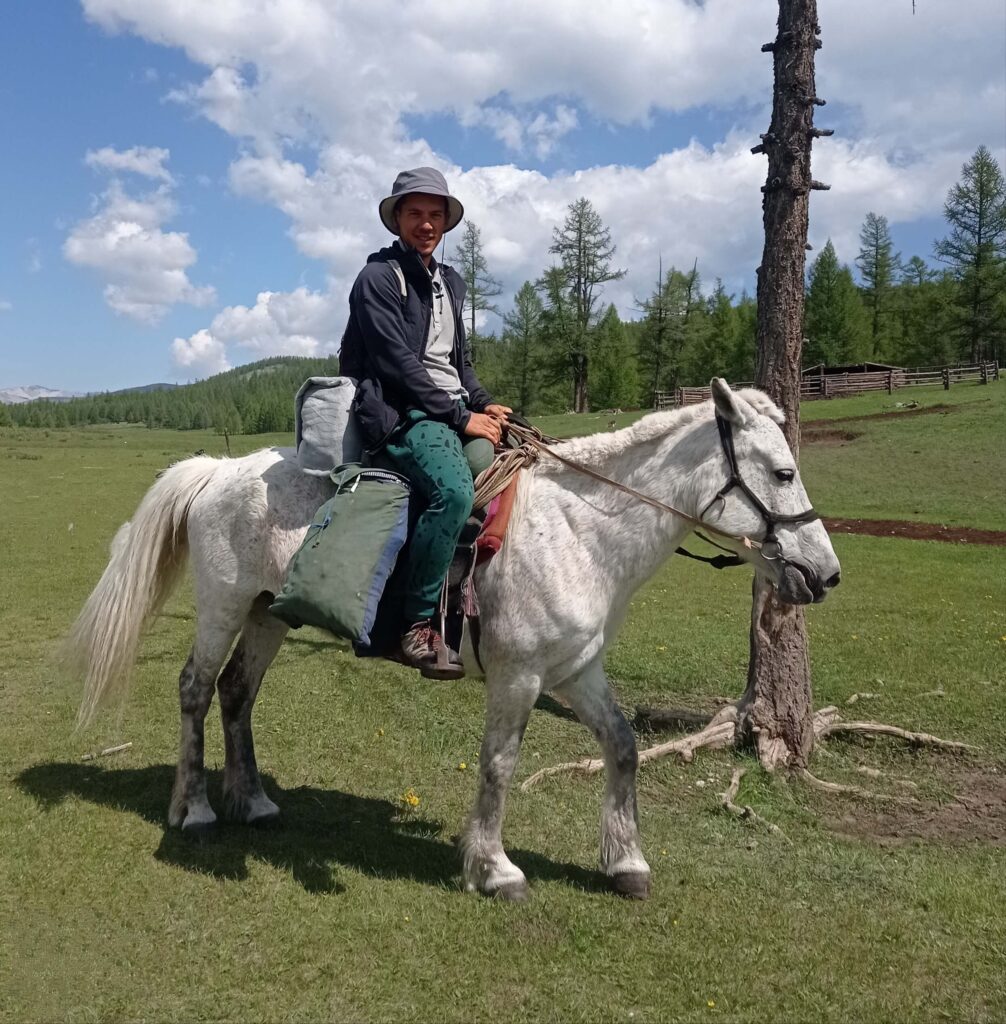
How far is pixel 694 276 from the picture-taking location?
196 ft

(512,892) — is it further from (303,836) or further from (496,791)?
(303,836)

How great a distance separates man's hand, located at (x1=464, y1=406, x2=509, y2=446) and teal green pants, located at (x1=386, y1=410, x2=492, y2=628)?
136mm

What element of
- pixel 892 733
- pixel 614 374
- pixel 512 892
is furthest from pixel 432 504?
pixel 614 374

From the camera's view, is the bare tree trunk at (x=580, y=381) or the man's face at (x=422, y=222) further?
the bare tree trunk at (x=580, y=381)

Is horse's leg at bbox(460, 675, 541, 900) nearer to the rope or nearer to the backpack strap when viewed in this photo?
the rope

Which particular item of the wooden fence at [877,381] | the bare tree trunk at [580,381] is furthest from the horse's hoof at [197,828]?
the bare tree trunk at [580,381]

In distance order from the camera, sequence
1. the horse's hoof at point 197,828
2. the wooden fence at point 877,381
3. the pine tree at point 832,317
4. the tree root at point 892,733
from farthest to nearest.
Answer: the pine tree at point 832,317
the wooden fence at point 877,381
the tree root at point 892,733
the horse's hoof at point 197,828

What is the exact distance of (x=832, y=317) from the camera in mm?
59438

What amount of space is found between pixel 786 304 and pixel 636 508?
9.46 feet

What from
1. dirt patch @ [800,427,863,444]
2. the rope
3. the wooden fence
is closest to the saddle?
the rope

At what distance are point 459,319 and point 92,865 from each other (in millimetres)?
3651

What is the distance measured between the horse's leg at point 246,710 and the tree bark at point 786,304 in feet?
11.9

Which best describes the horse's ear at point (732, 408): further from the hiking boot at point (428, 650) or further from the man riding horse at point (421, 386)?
the hiking boot at point (428, 650)

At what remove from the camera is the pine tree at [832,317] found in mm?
59031
